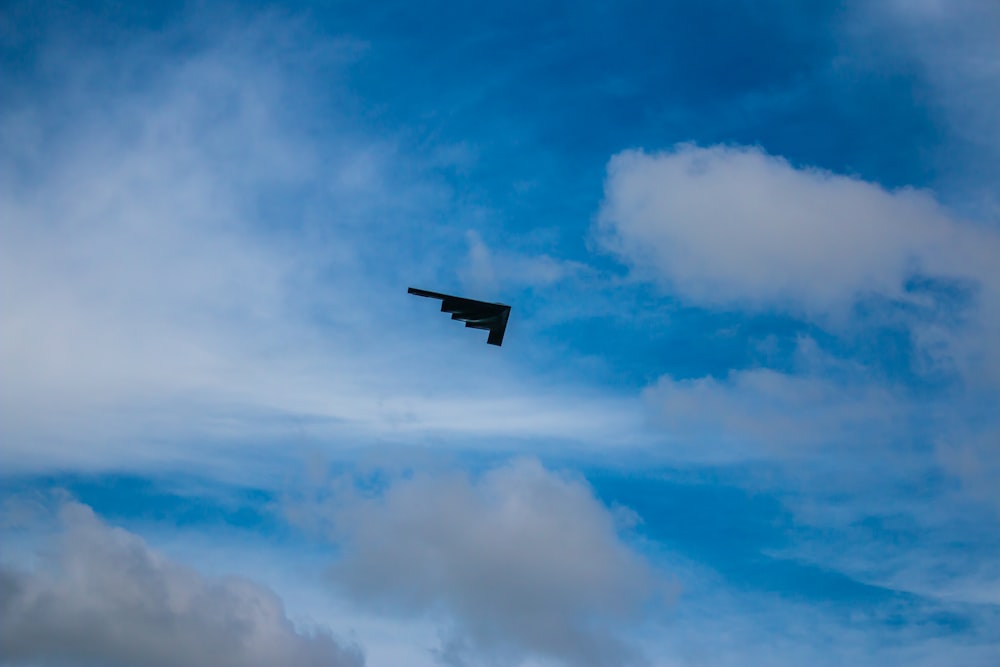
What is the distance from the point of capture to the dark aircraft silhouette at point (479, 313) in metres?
40.3

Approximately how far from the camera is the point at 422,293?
39656 mm

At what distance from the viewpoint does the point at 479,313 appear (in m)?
41.4

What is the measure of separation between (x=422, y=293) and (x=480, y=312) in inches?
142

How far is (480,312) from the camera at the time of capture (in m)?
41.4

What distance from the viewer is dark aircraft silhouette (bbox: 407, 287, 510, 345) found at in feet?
132
